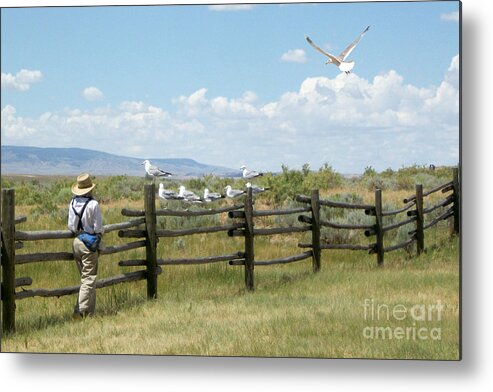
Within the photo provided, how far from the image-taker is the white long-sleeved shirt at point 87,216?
33.0 ft

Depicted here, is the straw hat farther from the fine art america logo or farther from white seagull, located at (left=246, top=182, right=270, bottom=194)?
the fine art america logo

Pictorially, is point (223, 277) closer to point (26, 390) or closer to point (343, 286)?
point (343, 286)

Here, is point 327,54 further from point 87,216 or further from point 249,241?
point 249,241

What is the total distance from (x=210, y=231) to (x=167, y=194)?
835 millimetres

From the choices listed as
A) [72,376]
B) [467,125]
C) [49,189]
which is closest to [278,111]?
[467,125]

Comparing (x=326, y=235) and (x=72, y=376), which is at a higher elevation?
(x=326, y=235)

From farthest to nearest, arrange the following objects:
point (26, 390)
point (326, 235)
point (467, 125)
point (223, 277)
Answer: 1. point (326, 235)
2. point (223, 277)
3. point (26, 390)
4. point (467, 125)

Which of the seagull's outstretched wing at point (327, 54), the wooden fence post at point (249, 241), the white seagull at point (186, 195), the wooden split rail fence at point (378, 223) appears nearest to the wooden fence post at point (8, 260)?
the white seagull at point (186, 195)

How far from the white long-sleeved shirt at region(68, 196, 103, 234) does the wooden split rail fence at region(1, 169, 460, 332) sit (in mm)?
197

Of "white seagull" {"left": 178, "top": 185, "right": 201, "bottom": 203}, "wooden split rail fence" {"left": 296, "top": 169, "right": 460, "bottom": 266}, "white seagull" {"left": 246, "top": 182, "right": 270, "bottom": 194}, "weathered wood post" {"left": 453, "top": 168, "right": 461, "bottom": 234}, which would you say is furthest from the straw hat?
"weathered wood post" {"left": 453, "top": 168, "right": 461, "bottom": 234}

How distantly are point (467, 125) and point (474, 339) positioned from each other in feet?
6.11

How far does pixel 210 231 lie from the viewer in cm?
1212

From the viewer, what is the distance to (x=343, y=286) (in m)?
10.9

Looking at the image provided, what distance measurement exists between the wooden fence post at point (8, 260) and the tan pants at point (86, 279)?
0.62m
